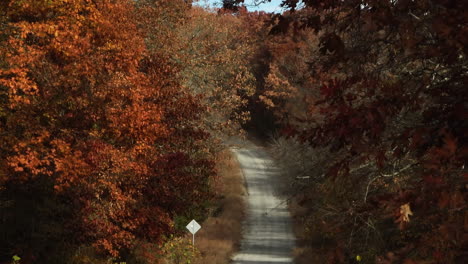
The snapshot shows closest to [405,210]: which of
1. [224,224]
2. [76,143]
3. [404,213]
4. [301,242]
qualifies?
[404,213]

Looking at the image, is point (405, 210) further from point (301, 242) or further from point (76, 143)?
point (301, 242)

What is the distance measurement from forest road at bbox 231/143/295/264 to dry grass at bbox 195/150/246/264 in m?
0.51

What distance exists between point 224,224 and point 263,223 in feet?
9.74

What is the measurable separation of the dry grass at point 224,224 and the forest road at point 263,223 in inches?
20.1

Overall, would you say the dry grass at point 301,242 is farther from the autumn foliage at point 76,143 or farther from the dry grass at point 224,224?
the autumn foliage at point 76,143

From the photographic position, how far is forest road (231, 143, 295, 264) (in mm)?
29131

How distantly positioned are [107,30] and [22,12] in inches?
102

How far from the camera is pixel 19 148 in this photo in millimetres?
15133

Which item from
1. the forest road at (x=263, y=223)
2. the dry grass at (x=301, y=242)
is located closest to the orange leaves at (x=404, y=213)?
the forest road at (x=263, y=223)

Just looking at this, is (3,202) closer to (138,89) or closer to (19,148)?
(19,148)

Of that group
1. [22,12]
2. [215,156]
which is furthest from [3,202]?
[215,156]

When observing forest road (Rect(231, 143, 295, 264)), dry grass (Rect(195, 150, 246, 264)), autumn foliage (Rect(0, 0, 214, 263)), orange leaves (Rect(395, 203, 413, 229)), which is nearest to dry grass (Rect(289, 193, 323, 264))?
forest road (Rect(231, 143, 295, 264))

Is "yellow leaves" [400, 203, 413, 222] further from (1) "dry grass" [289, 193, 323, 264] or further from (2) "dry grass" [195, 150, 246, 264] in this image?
(2) "dry grass" [195, 150, 246, 264]

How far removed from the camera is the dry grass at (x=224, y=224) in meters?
28.7
